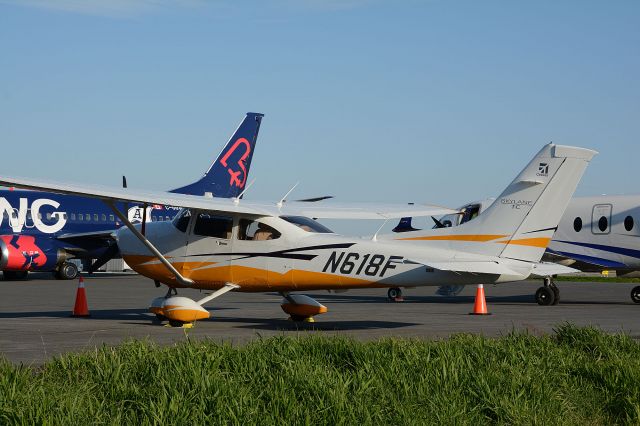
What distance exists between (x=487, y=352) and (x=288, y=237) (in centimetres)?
700

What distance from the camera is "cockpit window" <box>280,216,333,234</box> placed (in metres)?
17.0

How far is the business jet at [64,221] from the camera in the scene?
40031mm

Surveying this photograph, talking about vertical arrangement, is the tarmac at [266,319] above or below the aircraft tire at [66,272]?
above

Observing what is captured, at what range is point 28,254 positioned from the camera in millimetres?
39781

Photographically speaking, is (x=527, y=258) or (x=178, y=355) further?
(x=527, y=258)

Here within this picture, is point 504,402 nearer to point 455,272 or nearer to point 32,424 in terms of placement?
point 32,424

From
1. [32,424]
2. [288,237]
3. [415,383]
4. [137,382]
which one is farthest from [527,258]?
[32,424]

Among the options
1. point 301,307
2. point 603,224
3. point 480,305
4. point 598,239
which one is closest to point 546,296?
point 598,239

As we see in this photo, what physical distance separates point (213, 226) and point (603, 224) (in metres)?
12.9

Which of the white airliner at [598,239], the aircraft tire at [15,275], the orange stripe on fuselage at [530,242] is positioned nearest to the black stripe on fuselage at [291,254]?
the orange stripe on fuselage at [530,242]

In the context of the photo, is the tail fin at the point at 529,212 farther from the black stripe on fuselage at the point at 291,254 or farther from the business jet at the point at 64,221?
the business jet at the point at 64,221

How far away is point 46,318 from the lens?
19281 millimetres

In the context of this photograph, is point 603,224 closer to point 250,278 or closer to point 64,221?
point 250,278

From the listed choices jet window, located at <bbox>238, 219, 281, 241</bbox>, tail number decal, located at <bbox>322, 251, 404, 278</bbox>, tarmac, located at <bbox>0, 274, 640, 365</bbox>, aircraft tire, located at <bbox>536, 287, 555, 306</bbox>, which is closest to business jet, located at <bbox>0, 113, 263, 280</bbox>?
tarmac, located at <bbox>0, 274, 640, 365</bbox>
